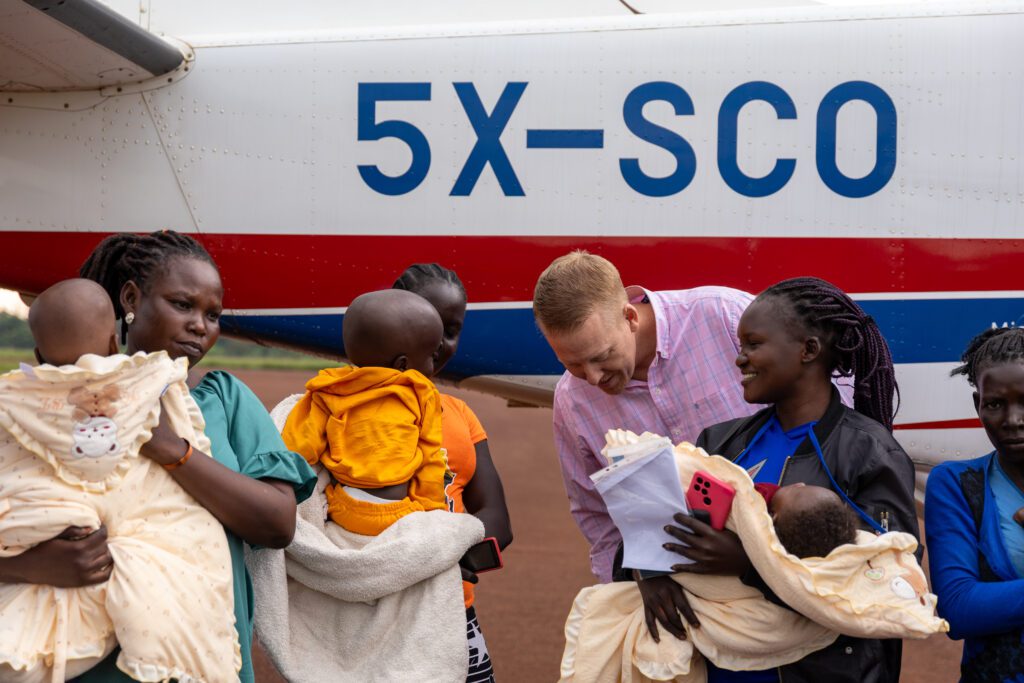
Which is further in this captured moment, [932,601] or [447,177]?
[447,177]

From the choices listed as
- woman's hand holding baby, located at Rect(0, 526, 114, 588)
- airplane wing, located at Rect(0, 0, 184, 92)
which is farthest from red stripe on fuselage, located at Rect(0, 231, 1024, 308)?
woman's hand holding baby, located at Rect(0, 526, 114, 588)

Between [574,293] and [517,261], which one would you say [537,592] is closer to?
[517,261]

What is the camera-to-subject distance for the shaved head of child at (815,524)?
85.5 inches

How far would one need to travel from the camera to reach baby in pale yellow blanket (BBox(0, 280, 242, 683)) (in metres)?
2.06

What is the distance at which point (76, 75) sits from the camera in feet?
15.4

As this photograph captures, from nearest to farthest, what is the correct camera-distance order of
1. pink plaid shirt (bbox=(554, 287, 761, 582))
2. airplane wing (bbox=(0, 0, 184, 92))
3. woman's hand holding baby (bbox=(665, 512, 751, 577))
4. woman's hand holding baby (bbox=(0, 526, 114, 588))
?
woman's hand holding baby (bbox=(0, 526, 114, 588))
woman's hand holding baby (bbox=(665, 512, 751, 577))
pink plaid shirt (bbox=(554, 287, 761, 582))
airplane wing (bbox=(0, 0, 184, 92))

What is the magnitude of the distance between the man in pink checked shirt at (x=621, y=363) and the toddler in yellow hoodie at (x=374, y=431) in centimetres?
43

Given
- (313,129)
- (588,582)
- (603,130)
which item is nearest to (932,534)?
(603,130)

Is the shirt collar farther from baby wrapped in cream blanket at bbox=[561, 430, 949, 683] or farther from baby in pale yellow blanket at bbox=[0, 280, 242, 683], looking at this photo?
baby in pale yellow blanket at bbox=[0, 280, 242, 683]

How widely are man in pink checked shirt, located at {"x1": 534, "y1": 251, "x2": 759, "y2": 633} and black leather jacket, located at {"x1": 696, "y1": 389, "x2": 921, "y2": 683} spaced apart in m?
0.61

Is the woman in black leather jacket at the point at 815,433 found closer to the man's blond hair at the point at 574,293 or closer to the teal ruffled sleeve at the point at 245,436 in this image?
the man's blond hair at the point at 574,293

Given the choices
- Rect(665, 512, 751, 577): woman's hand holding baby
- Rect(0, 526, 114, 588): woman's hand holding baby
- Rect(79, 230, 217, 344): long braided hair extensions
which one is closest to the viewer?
Rect(0, 526, 114, 588): woman's hand holding baby

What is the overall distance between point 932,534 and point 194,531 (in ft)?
5.73

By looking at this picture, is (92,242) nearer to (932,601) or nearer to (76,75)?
(76,75)
